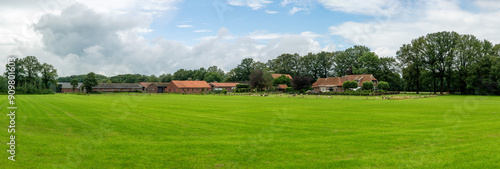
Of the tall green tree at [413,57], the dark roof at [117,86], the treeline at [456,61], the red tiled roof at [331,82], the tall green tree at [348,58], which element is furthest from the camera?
the dark roof at [117,86]

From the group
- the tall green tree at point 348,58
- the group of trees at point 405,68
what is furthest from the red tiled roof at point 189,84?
the tall green tree at point 348,58

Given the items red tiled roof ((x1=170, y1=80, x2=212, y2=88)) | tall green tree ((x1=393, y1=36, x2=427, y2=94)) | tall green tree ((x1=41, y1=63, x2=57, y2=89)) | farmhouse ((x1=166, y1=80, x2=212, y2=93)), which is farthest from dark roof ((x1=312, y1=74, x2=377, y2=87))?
tall green tree ((x1=41, y1=63, x2=57, y2=89))

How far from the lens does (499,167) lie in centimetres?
920

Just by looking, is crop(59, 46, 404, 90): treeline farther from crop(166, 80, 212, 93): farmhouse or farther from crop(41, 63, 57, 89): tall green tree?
crop(41, 63, 57, 89): tall green tree

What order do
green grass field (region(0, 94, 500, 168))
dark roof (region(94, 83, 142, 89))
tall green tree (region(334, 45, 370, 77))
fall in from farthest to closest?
dark roof (region(94, 83, 142, 89))
tall green tree (region(334, 45, 370, 77))
green grass field (region(0, 94, 500, 168))

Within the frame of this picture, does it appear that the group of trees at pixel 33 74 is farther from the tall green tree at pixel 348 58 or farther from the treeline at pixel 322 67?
the tall green tree at pixel 348 58

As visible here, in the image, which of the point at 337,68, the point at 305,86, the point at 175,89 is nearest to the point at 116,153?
the point at 305,86

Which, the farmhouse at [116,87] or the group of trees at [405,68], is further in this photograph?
the farmhouse at [116,87]

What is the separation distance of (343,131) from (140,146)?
32.8 feet

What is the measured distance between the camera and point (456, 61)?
76500 millimetres

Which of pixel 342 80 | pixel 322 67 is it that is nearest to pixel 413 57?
pixel 342 80

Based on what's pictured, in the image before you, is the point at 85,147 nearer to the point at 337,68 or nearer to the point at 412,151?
the point at 412,151

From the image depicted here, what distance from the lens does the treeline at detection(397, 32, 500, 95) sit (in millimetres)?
68062

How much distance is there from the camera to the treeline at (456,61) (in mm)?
68062
